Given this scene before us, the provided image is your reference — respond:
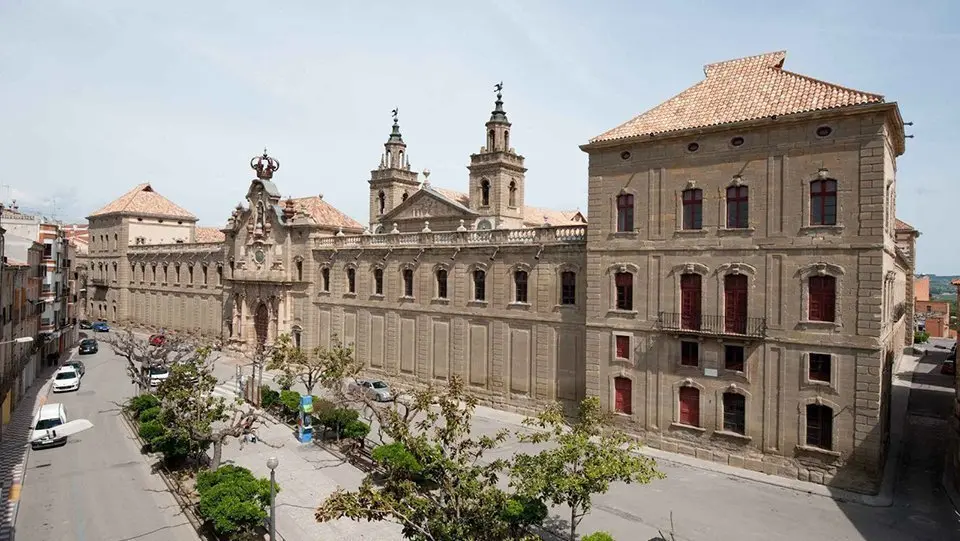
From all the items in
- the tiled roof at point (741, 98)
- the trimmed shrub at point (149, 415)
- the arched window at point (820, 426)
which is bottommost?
the trimmed shrub at point (149, 415)

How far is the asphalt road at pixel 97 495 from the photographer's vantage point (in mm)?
20094

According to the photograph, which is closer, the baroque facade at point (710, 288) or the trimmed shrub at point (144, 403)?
the baroque facade at point (710, 288)

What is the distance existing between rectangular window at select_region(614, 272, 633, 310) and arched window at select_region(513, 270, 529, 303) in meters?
6.71

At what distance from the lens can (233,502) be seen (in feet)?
61.2

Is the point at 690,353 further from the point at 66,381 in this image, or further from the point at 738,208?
the point at 66,381

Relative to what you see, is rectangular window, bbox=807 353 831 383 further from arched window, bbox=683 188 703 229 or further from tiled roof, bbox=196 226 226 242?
tiled roof, bbox=196 226 226 242

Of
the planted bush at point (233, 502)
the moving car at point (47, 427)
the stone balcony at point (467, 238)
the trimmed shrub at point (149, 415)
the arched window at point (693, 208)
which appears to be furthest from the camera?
the stone balcony at point (467, 238)

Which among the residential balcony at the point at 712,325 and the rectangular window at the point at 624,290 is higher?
the rectangular window at the point at 624,290

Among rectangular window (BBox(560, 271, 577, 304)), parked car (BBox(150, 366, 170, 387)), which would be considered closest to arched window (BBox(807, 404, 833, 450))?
rectangular window (BBox(560, 271, 577, 304))

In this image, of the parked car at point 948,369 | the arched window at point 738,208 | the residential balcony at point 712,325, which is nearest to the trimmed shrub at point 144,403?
the residential balcony at point 712,325

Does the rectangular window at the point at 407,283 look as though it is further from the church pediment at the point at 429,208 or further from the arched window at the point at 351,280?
the church pediment at the point at 429,208

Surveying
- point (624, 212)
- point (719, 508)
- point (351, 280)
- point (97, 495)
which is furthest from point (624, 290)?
point (97, 495)

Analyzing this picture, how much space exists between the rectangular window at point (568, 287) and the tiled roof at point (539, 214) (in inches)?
1043

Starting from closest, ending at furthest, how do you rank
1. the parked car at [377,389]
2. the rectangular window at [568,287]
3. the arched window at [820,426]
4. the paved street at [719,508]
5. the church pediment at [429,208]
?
the paved street at [719,508] < the arched window at [820,426] < the rectangular window at [568,287] < the parked car at [377,389] < the church pediment at [429,208]
